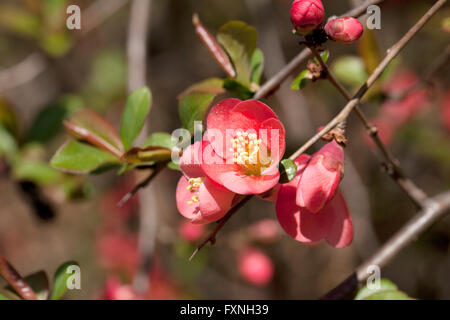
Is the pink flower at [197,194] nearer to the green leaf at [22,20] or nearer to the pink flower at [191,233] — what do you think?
the pink flower at [191,233]

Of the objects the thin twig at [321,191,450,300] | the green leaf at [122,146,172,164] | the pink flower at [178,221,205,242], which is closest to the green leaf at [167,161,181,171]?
the green leaf at [122,146,172,164]

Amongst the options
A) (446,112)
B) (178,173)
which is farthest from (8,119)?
(446,112)

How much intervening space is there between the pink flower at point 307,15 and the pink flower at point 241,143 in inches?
4.6

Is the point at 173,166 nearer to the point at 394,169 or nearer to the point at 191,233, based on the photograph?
the point at 394,169

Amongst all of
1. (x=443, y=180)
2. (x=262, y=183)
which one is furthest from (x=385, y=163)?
(x=443, y=180)

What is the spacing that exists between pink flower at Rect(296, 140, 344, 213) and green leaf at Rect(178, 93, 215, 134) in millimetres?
194

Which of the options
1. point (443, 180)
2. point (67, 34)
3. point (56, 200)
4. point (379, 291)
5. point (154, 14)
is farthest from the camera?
point (154, 14)

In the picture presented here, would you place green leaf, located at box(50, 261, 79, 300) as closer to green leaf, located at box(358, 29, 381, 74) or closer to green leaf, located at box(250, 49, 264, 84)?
green leaf, located at box(250, 49, 264, 84)

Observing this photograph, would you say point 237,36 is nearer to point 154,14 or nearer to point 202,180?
point 202,180

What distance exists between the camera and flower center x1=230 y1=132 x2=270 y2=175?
0.63 meters

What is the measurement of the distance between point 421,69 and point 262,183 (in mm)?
2180

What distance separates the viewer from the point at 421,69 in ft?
7.88

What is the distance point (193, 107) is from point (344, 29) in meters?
0.26

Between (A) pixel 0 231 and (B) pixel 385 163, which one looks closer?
(B) pixel 385 163
